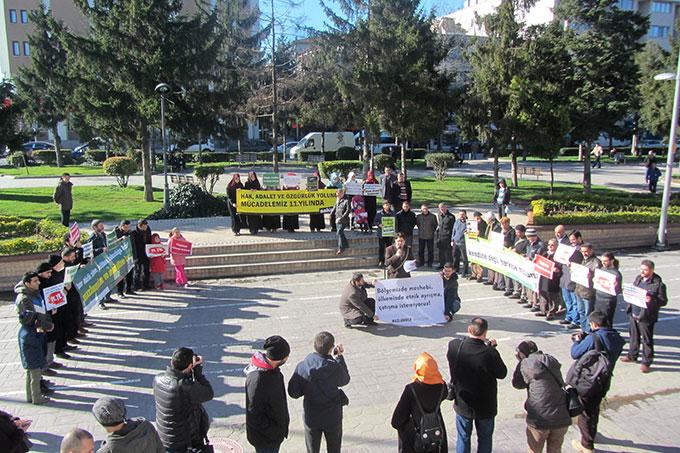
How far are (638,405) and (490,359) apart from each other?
132 inches

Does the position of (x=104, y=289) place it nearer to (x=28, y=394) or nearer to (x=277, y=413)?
(x=28, y=394)

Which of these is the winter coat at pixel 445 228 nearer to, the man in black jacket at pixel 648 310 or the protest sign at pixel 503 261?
the protest sign at pixel 503 261

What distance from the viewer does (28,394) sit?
25.2 ft

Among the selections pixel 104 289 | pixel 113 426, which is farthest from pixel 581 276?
pixel 104 289

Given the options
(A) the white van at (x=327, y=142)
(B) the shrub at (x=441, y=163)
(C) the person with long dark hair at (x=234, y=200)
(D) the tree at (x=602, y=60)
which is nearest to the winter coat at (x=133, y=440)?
(C) the person with long dark hair at (x=234, y=200)

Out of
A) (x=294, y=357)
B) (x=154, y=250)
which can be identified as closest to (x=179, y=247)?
(x=154, y=250)

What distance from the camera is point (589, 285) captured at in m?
9.59

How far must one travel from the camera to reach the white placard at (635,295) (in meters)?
8.36

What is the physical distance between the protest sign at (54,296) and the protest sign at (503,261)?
27.3 ft

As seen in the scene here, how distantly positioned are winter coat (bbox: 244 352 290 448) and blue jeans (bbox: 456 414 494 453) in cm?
185

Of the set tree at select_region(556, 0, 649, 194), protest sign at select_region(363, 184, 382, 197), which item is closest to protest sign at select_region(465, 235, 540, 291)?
protest sign at select_region(363, 184, 382, 197)

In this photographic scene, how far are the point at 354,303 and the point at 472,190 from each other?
17.4 m

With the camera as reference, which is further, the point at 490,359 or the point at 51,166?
the point at 51,166

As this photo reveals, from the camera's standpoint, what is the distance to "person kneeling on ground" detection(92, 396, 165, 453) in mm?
4250
